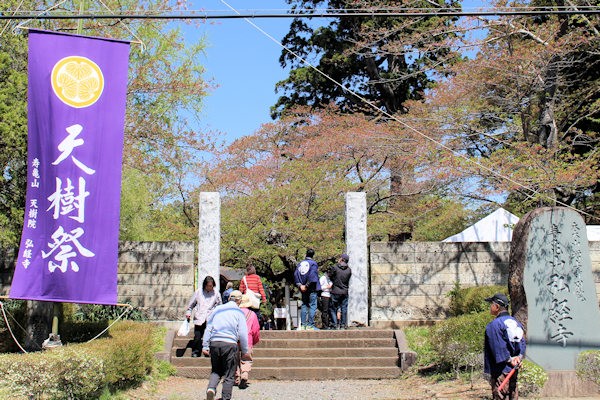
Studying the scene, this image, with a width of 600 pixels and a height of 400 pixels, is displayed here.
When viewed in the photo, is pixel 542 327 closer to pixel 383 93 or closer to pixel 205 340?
pixel 205 340

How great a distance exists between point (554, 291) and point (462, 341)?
1.69 metres

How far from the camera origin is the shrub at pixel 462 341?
34.9 ft

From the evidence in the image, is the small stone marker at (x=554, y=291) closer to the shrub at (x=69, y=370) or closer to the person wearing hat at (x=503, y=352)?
the person wearing hat at (x=503, y=352)

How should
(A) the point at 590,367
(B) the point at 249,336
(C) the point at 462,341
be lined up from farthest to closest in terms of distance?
(B) the point at 249,336, (C) the point at 462,341, (A) the point at 590,367

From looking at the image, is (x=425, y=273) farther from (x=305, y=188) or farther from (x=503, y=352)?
(x=503, y=352)

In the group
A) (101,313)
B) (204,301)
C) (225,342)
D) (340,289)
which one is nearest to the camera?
(225,342)

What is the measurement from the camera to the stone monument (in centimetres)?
1004

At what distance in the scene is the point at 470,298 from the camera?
14.4 metres

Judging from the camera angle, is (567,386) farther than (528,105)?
No

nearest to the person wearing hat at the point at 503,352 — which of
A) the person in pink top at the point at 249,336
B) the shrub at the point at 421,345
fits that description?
the shrub at the point at 421,345

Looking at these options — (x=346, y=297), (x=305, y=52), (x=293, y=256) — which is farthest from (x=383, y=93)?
(x=346, y=297)

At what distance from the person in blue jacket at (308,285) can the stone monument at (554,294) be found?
5056mm

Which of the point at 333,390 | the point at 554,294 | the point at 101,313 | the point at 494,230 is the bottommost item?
the point at 333,390

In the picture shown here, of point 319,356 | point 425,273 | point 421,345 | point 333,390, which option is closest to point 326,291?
point 319,356
